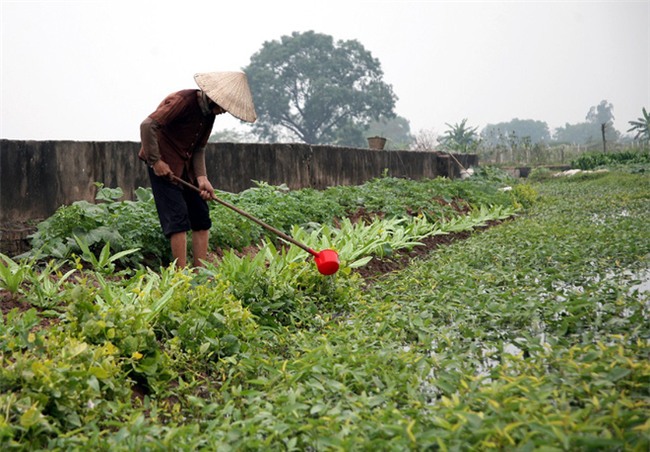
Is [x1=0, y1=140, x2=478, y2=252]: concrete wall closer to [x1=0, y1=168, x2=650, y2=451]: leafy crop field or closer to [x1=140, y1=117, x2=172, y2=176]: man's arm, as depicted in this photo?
[x1=0, y1=168, x2=650, y2=451]: leafy crop field

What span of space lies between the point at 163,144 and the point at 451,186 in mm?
6654

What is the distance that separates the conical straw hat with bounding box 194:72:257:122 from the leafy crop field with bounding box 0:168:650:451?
3.82ft

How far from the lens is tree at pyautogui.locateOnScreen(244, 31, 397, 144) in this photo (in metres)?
45.2

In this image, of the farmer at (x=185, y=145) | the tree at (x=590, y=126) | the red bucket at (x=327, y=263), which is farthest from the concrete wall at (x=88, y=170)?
the tree at (x=590, y=126)

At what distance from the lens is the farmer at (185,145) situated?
4.92 metres

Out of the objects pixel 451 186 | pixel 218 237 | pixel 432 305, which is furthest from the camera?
pixel 451 186

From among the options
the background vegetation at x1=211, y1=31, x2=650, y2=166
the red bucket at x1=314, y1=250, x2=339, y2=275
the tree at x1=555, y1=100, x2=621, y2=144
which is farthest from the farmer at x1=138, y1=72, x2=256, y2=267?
the tree at x1=555, y1=100, x2=621, y2=144

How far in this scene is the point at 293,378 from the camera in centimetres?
275

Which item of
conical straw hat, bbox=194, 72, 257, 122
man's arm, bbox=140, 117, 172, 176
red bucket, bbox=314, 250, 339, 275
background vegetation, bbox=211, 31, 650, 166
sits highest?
background vegetation, bbox=211, 31, 650, 166

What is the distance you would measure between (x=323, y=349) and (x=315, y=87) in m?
43.0

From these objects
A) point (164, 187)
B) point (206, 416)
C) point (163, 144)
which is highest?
point (163, 144)

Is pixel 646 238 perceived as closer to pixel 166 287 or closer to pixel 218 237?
pixel 218 237

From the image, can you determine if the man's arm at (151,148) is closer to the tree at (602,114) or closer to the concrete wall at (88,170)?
the concrete wall at (88,170)

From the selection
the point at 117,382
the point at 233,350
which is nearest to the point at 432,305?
the point at 233,350
